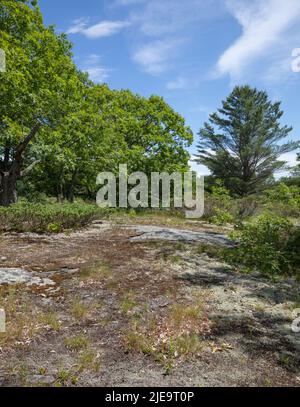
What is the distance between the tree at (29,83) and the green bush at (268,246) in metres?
10.6

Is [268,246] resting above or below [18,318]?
above

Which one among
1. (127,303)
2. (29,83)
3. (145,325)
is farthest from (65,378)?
(29,83)

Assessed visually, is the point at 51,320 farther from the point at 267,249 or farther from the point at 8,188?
the point at 8,188

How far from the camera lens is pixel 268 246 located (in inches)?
320

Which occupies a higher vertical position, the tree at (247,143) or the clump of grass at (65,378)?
the tree at (247,143)

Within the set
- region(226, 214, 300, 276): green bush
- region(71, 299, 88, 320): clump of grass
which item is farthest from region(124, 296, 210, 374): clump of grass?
region(226, 214, 300, 276): green bush

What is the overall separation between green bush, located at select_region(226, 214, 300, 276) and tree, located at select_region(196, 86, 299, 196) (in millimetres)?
29780

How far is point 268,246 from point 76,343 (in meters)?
5.37

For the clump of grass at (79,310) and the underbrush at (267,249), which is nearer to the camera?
the clump of grass at (79,310)

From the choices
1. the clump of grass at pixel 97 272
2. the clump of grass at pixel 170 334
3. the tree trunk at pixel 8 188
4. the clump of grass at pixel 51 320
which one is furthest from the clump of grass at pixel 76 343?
the tree trunk at pixel 8 188

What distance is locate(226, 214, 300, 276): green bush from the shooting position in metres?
8.12

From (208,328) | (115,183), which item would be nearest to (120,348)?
(208,328)

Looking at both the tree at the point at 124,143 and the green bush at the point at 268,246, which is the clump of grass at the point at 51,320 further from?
the tree at the point at 124,143

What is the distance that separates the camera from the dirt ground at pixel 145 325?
12.9 ft
